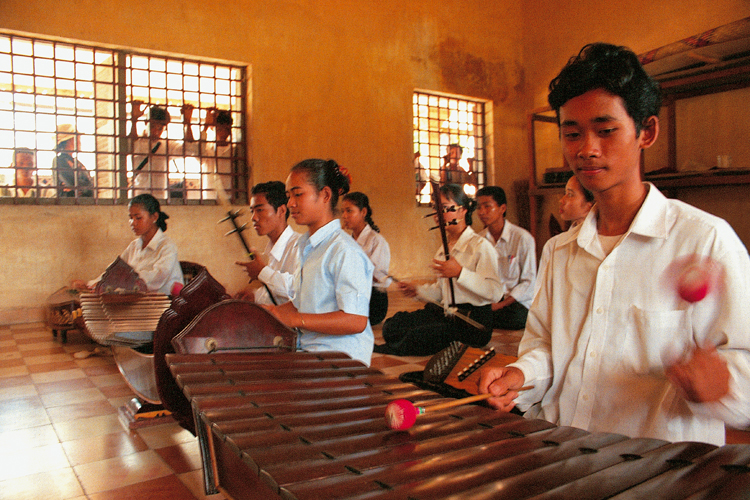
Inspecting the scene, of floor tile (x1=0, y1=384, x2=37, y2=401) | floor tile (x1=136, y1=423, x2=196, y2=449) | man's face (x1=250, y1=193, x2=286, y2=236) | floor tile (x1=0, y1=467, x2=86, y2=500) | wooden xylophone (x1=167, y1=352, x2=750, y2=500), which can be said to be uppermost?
man's face (x1=250, y1=193, x2=286, y2=236)

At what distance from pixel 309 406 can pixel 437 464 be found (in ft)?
1.52

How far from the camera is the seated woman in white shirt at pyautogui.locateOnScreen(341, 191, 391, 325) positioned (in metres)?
5.34

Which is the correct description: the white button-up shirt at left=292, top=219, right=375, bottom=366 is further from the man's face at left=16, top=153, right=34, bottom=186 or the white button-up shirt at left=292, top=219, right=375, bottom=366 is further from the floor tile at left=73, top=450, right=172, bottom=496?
the man's face at left=16, top=153, right=34, bottom=186

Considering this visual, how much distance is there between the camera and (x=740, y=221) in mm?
6621

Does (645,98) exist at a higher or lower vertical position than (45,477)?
higher

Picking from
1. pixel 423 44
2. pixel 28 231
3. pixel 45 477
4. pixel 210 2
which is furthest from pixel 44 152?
pixel 423 44

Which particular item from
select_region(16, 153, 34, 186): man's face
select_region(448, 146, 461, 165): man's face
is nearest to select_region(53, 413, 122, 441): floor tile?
select_region(16, 153, 34, 186): man's face

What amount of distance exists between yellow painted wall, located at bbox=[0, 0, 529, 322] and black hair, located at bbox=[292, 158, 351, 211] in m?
4.57

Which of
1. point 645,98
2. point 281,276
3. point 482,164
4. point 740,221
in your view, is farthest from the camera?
point 482,164

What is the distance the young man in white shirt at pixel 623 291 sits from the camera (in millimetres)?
1191

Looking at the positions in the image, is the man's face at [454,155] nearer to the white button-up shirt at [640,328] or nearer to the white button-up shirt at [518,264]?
the white button-up shirt at [518,264]

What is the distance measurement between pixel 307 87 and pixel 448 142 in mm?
2661

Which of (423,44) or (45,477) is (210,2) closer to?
(423,44)

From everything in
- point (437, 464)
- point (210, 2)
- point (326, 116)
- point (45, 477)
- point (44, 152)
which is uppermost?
point (210, 2)
